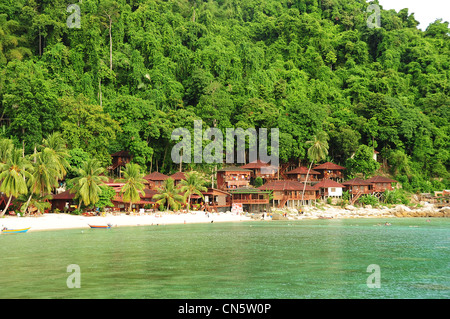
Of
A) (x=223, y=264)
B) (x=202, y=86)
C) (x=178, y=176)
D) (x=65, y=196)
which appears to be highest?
(x=202, y=86)

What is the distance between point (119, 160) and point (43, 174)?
24.3 m

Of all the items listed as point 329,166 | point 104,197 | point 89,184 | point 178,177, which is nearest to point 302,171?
point 329,166

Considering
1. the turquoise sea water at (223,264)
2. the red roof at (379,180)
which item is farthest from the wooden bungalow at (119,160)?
the red roof at (379,180)

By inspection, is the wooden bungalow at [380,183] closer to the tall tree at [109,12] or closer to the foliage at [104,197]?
the foliage at [104,197]

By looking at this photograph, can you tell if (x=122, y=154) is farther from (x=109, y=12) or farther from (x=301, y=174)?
(x=109, y=12)

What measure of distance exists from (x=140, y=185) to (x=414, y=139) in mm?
50018

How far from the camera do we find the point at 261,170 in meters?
75.2

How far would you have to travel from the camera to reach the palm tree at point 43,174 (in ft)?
157

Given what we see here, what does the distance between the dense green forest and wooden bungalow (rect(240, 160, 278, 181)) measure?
3.20m

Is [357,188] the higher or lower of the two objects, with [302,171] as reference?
lower

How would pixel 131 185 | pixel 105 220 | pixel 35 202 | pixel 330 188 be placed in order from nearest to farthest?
pixel 35 202
pixel 105 220
pixel 131 185
pixel 330 188

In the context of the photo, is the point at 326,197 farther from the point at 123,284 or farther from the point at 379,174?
the point at 123,284

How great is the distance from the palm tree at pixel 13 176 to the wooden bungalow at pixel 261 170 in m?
36.0

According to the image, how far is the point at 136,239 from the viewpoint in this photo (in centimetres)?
4041
